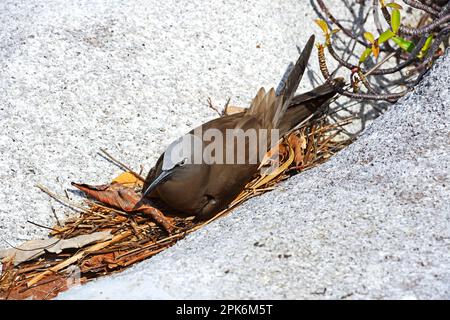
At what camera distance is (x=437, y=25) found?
4.20 meters

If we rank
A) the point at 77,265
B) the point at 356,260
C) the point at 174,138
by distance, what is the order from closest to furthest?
the point at 356,260 → the point at 77,265 → the point at 174,138

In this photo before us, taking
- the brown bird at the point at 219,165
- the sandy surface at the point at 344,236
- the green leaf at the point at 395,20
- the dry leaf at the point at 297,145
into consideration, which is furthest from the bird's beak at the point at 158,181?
the green leaf at the point at 395,20

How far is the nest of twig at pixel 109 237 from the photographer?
352 cm

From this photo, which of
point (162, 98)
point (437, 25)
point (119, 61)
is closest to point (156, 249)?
point (162, 98)

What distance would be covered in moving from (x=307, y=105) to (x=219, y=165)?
2.72ft

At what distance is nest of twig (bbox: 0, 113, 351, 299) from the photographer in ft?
11.5

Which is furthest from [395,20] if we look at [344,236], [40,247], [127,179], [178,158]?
[40,247]

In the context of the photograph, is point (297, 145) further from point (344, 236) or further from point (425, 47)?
point (344, 236)

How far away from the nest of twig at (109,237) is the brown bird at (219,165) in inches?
4.0

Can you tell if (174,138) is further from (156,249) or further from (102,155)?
(156,249)

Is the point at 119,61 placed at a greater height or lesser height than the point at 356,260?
greater
